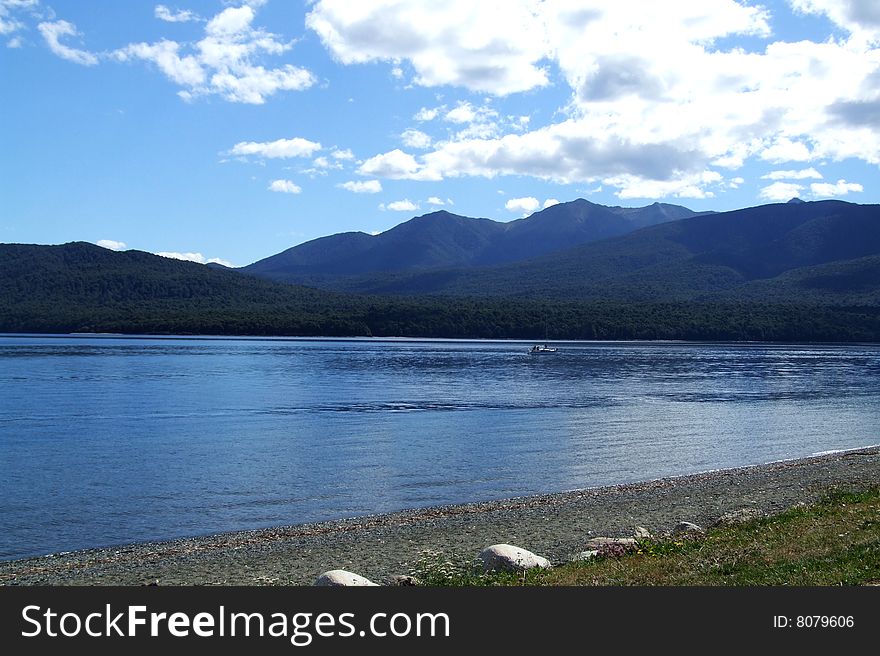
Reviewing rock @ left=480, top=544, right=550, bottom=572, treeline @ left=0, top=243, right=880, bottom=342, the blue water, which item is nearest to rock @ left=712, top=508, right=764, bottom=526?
rock @ left=480, top=544, right=550, bottom=572

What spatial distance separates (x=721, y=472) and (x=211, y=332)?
15370 cm

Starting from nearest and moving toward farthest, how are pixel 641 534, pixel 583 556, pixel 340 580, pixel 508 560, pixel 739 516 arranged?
pixel 340 580 → pixel 508 560 → pixel 583 556 → pixel 641 534 → pixel 739 516

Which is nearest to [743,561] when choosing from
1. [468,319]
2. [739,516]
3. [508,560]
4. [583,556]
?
[583,556]

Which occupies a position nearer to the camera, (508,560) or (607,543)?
(508,560)

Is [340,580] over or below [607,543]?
over

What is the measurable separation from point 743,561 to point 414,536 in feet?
28.3

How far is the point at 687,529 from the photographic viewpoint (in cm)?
1670

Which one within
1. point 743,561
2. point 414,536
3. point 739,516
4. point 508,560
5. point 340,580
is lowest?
point 414,536

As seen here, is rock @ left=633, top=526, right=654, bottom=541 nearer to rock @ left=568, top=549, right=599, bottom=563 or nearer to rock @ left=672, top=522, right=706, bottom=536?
rock @ left=672, top=522, right=706, bottom=536

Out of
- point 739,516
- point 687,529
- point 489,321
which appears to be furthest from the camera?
point 489,321

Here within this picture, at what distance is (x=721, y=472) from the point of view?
2997 cm

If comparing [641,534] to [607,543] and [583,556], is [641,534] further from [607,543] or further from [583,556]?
[583,556]

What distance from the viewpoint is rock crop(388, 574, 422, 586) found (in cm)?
1280

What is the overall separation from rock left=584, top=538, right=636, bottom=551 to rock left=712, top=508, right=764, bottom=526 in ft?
8.59
